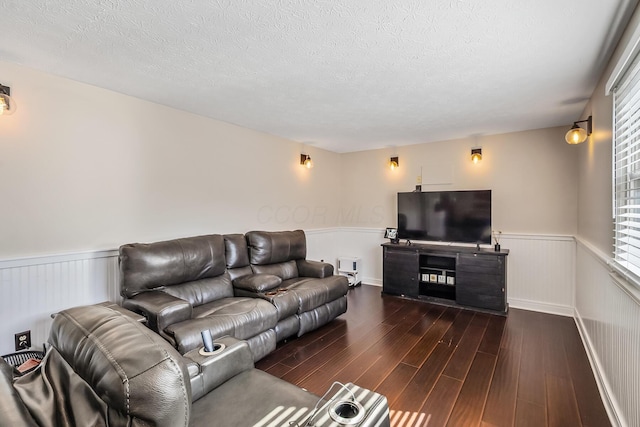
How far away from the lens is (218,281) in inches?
123

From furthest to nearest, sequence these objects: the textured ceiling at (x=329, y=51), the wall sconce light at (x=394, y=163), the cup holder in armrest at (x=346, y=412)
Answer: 1. the wall sconce light at (x=394, y=163)
2. the textured ceiling at (x=329, y=51)
3. the cup holder in armrest at (x=346, y=412)

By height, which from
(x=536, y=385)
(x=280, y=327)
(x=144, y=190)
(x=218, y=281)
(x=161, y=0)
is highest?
(x=161, y=0)

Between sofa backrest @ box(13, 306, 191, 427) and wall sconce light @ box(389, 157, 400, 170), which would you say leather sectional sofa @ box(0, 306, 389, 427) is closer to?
sofa backrest @ box(13, 306, 191, 427)

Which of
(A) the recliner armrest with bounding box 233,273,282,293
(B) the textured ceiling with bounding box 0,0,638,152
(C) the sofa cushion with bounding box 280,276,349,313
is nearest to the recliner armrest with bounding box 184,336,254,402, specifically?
(A) the recliner armrest with bounding box 233,273,282,293

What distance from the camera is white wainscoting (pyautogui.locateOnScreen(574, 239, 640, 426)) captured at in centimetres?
159

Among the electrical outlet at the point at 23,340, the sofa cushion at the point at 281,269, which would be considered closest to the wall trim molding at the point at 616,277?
the sofa cushion at the point at 281,269

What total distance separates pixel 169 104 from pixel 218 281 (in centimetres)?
189

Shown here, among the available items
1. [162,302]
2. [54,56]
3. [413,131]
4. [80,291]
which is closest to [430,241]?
[413,131]

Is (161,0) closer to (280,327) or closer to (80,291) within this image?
(80,291)

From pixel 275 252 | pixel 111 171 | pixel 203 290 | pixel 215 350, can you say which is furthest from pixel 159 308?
pixel 275 252

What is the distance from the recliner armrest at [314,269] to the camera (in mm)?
3830

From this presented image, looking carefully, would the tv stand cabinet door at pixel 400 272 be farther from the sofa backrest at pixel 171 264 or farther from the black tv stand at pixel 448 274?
the sofa backrest at pixel 171 264

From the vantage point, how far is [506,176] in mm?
4289

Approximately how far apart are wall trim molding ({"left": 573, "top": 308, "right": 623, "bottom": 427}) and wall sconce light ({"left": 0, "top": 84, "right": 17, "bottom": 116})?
439cm
